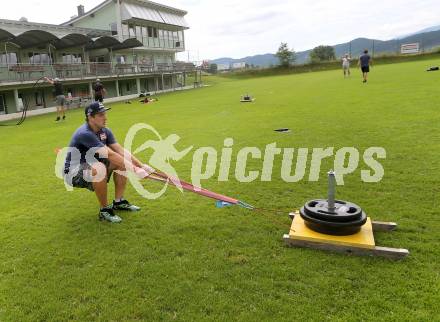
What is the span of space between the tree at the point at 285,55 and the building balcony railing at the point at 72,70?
96.0ft

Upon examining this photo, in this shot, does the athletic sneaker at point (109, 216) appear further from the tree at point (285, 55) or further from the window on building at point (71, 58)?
the tree at point (285, 55)

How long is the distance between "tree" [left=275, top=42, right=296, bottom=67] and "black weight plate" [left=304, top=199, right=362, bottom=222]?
64679mm

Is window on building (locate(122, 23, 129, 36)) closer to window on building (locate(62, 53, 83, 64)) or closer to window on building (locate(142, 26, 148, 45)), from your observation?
window on building (locate(142, 26, 148, 45))

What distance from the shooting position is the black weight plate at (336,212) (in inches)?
171

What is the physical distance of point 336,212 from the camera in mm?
4488

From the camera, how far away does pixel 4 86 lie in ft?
82.6

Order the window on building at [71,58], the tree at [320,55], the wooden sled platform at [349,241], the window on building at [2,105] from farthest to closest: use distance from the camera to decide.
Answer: the tree at [320,55], the window on building at [71,58], the window on building at [2,105], the wooden sled platform at [349,241]

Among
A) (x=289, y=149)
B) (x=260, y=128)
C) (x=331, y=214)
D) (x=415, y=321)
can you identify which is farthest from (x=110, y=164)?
(x=260, y=128)

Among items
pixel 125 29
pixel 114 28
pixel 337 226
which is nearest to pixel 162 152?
pixel 337 226

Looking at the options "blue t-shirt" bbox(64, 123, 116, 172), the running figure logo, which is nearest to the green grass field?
the running figure logo

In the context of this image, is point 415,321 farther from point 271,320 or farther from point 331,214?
point 331,214

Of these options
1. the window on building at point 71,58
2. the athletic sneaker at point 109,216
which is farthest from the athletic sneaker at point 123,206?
the window on building at point 71,58

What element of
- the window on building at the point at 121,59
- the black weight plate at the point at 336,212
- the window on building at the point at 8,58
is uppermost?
the window on building at the point at 121,59

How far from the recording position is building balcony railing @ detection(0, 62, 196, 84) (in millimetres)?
25683
